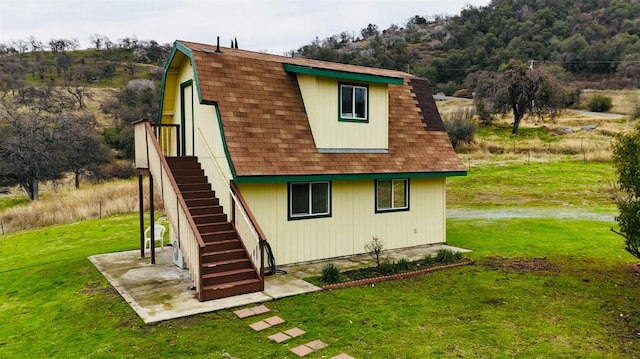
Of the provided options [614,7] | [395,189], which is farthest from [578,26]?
[395,189]

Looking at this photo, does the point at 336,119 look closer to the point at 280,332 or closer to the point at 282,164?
the point at 282,164

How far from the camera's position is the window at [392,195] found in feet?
40.3

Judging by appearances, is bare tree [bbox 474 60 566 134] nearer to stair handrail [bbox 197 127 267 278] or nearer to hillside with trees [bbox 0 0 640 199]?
hillside with trees [bbox 0 0 640 199]

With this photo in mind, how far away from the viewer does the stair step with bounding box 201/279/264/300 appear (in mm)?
8271

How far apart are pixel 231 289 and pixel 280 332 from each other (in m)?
1.96

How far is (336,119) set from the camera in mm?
11398

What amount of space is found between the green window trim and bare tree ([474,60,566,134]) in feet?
108

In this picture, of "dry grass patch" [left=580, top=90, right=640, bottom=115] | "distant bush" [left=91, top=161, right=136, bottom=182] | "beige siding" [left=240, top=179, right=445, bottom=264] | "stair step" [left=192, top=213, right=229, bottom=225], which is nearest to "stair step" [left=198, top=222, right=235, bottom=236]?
"stair step" [left=192, top=213, right=229, bottom=225]

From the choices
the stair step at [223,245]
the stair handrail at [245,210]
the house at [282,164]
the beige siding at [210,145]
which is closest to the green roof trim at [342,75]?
the house at [282,164]

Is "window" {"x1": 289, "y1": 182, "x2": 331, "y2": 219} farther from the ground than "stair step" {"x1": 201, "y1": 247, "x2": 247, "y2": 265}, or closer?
farther from the ground

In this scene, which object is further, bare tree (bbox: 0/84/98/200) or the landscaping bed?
bare tree (bbox: 0/84/98/200)

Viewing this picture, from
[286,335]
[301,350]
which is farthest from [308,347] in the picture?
[286,335]

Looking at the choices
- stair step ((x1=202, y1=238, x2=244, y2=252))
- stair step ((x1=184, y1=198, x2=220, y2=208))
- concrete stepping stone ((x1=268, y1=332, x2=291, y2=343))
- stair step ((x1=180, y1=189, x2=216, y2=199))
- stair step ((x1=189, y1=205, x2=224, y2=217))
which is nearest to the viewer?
concrete stepping stone ((x1=268, y1=332, x2=291, y2=343))

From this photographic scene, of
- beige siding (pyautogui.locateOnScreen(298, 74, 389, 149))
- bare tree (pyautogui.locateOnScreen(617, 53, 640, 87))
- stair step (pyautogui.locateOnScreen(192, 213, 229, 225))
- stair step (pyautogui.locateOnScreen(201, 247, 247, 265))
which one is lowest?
stair step (pyautogui.locateOnScreen(201, 247, 247, 265))
